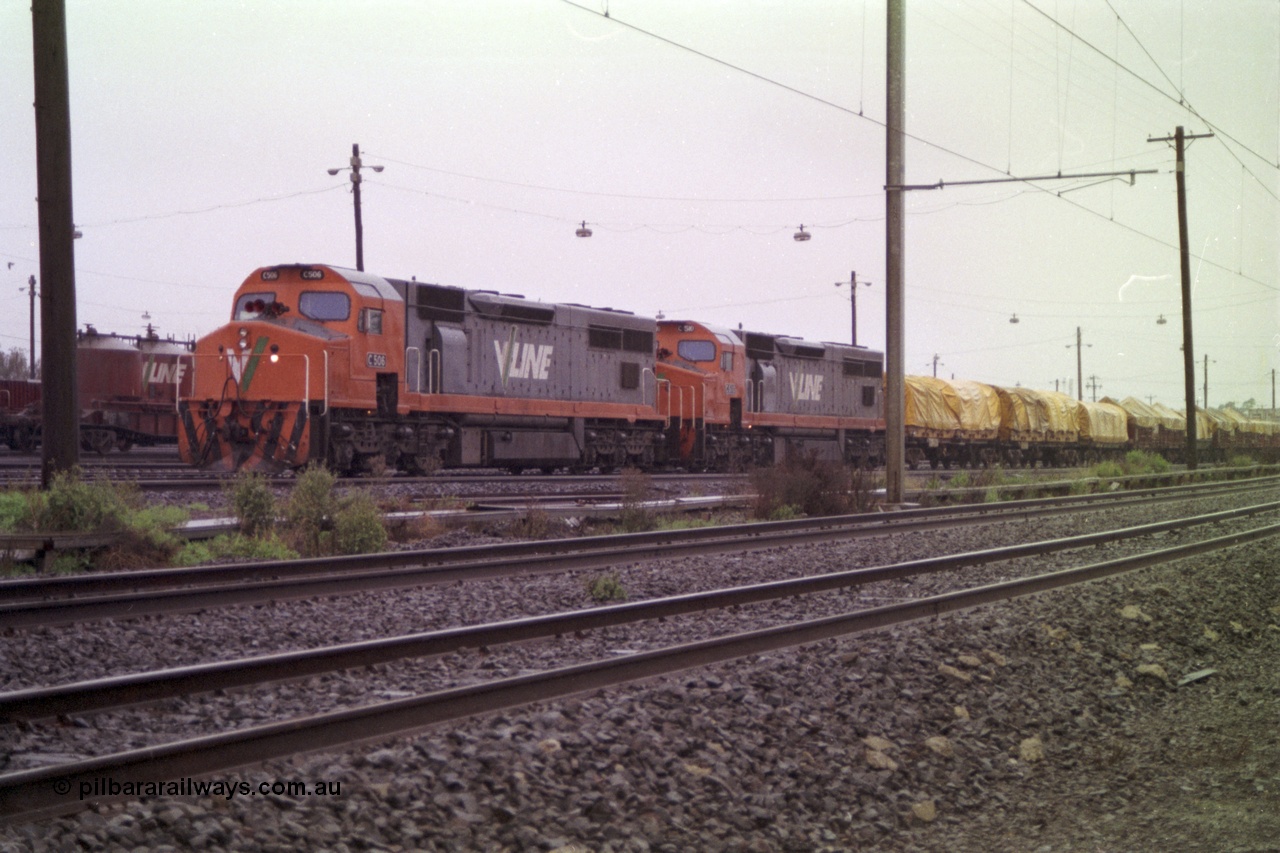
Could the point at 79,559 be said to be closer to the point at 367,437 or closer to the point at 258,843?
the point at 258,843

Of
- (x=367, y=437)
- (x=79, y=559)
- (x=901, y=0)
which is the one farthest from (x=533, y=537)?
(x=901, y=0)

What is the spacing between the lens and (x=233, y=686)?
16.8 ft

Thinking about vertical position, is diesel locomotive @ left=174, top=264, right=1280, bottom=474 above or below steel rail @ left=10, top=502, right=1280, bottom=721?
above

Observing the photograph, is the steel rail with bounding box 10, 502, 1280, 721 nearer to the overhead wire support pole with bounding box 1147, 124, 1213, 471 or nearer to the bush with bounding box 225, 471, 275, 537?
the bush with bounding box 225, 471, 275, 537

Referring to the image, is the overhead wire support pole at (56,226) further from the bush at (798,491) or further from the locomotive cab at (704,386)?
the locomotive cab at (704,386)

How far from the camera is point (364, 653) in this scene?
5719 mm

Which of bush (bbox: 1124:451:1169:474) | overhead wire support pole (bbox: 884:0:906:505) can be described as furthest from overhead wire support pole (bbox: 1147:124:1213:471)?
overhead wire support pole (bbox: 884:0:906:505)

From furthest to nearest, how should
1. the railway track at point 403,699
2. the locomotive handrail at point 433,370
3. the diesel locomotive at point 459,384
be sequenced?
the locomotive handrail at point 433,370 < the diesel locomotive at point 459,384 < the railway track at point 403,699

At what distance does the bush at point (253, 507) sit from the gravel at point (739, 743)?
3588 millimetres

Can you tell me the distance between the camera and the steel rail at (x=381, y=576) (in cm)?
678

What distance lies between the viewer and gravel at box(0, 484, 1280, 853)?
3.83m

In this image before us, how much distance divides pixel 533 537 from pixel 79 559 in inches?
183

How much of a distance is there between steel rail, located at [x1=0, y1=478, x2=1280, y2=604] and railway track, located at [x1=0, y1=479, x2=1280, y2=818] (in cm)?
277

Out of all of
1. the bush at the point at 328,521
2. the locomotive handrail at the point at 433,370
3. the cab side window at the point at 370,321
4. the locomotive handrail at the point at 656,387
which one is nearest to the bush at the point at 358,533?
the bush at the point at 328,521
